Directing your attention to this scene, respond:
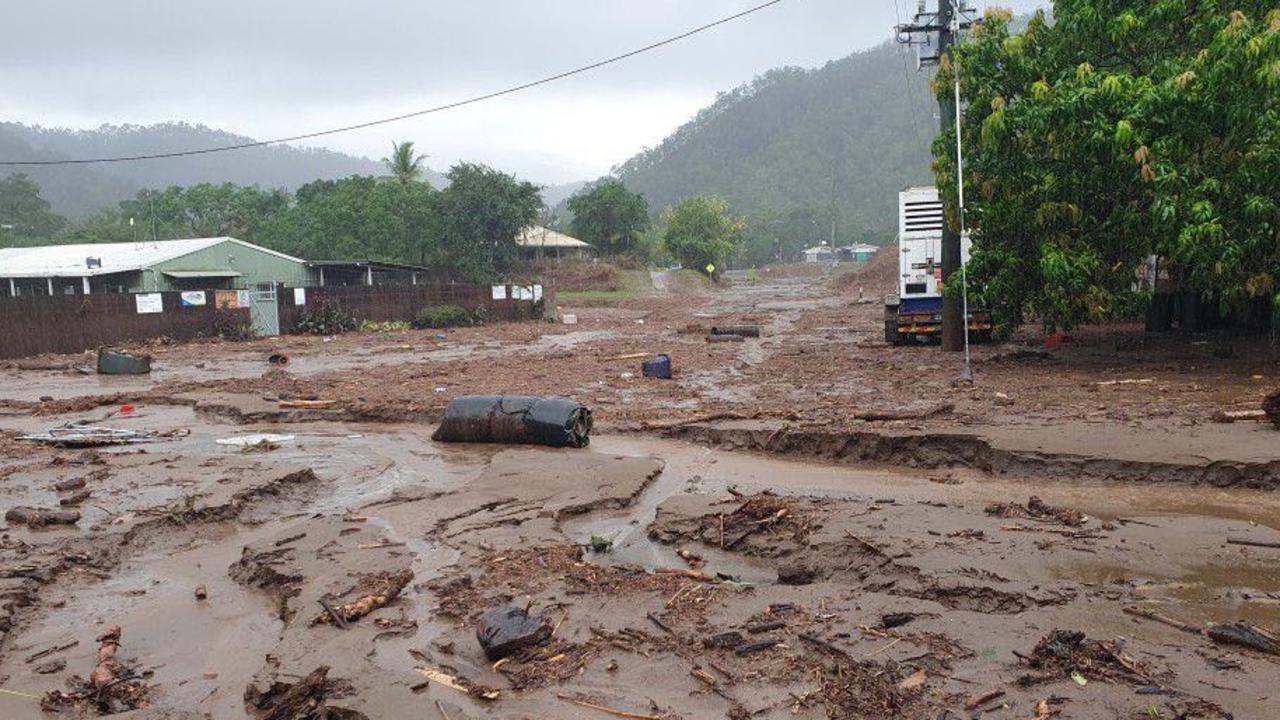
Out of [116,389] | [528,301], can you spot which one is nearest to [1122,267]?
[116,389]

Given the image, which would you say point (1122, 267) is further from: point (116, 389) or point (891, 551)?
point (116, 389)

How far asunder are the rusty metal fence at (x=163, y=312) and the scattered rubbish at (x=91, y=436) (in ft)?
53.8

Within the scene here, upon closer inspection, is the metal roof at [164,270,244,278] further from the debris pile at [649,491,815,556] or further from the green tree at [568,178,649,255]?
the debris pile at [649,491,815,556]

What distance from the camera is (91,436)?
11.8 metres

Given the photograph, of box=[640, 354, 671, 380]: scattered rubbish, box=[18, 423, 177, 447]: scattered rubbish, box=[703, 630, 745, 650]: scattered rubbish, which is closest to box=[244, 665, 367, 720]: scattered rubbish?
box=[703, 630, 745, 650]: scattered rubbish

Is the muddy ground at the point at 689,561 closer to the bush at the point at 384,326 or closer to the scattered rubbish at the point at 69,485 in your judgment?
the scattered rubbish at the point at 69,485

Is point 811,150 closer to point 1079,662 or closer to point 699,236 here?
point 699,236

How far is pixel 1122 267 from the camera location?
47.9ft

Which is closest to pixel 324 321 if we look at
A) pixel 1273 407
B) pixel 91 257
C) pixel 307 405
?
pixel 91 257

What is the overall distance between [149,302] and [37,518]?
24.1 m

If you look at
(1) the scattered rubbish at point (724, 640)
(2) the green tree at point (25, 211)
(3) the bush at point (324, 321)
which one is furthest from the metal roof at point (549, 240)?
(1) the scattered rubbish at point (724, 640)

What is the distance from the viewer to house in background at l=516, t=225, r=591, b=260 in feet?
219

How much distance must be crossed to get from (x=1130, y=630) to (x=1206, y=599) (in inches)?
37.6

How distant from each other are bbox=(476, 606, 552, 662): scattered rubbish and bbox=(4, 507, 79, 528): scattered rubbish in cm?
487
